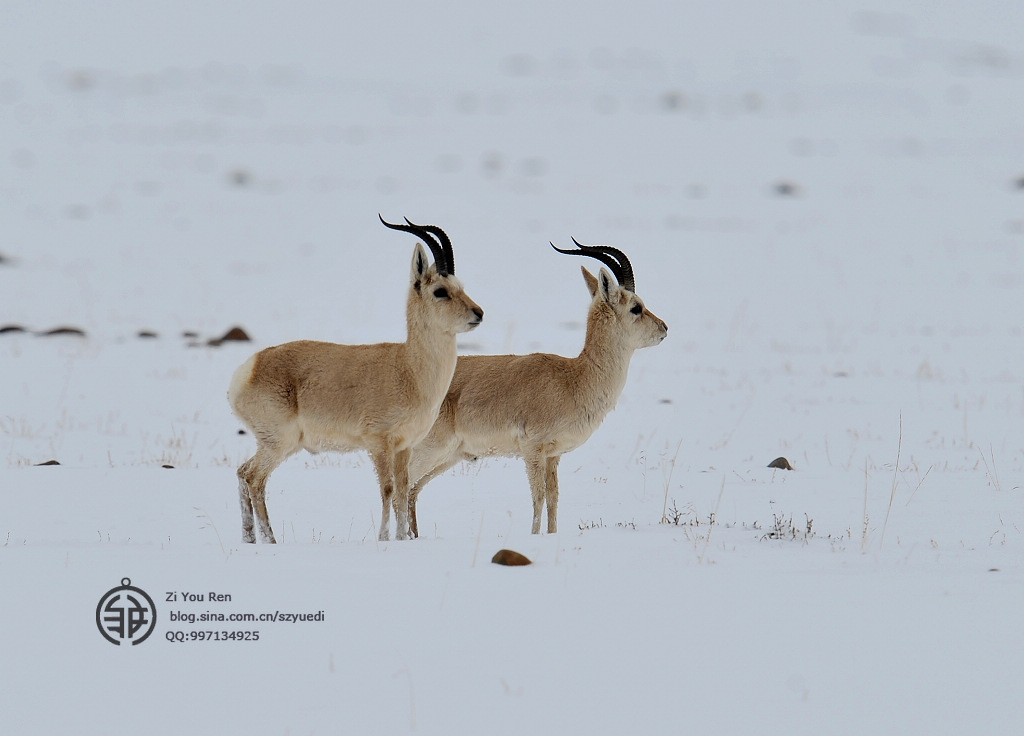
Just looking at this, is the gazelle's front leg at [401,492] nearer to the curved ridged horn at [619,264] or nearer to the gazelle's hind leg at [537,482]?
the gazelle's hind leg at [537,482]

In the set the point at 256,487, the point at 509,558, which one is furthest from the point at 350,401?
the point at 509,558

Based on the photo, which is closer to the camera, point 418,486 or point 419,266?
point 419,266

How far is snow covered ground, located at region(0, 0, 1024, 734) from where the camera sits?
520 cm

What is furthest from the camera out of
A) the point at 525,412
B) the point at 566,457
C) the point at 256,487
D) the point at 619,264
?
the point at 566,457

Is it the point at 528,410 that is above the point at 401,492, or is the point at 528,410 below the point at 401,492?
above

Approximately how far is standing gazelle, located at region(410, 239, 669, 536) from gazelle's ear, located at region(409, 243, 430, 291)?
0.96 meters

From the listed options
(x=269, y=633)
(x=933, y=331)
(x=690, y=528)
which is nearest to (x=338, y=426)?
(x=690, y=528)

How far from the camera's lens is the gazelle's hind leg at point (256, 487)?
8922 mm

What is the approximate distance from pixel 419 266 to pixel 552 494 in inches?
78.4

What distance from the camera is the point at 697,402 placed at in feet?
50.4

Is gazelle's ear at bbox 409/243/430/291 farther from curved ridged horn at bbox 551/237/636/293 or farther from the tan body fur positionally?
curved ridged horn at bbox 551/237/636/293

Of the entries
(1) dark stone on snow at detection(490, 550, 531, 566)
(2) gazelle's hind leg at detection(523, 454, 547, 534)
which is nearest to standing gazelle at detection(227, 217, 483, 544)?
(2) gazelle's hind leg at detection(523, 454, 547, 534)

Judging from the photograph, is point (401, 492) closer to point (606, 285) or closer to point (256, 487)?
point (256, 487)

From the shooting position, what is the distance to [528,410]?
9.71 meters
